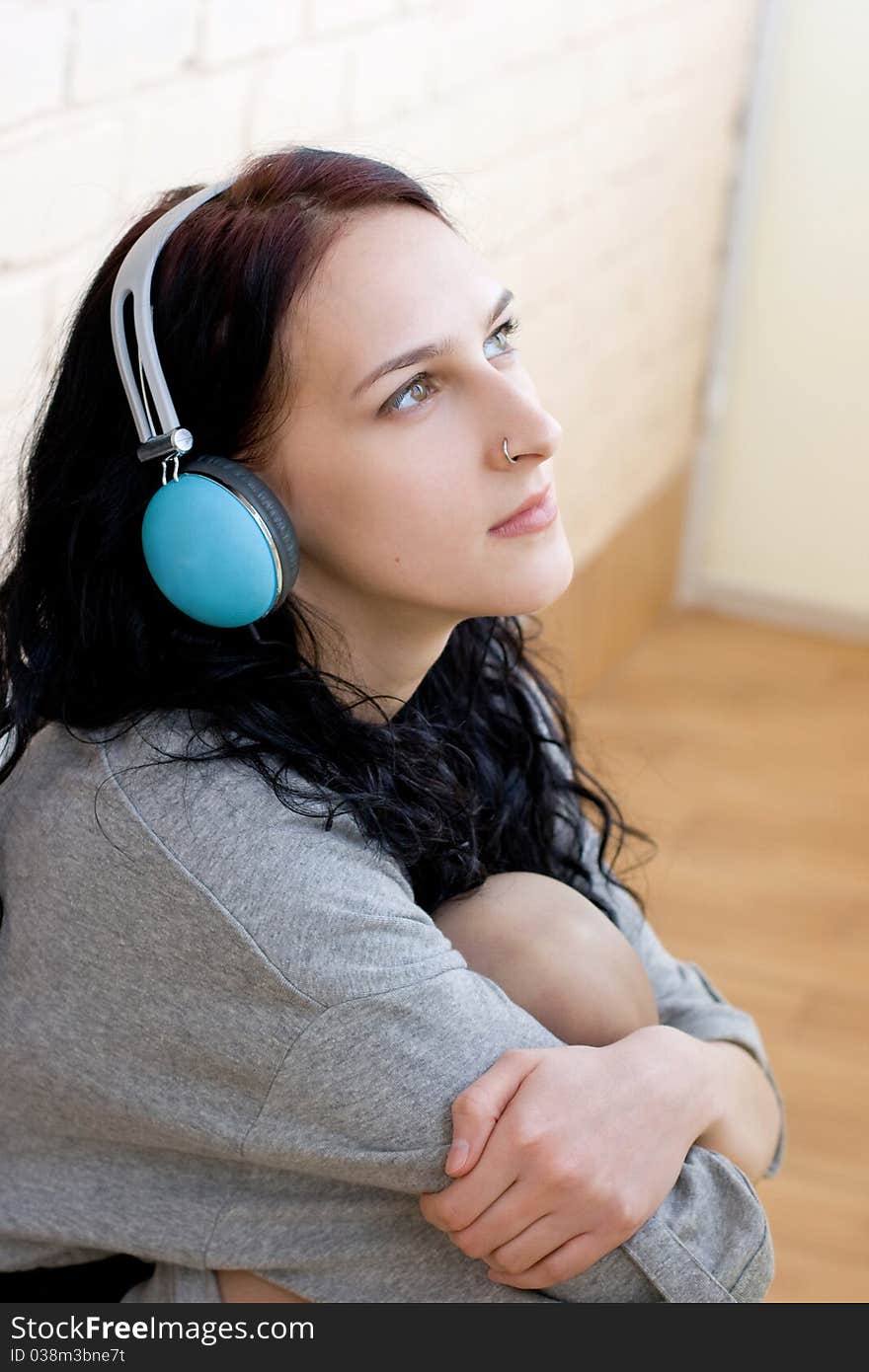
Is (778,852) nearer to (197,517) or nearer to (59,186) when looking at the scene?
(59,186)

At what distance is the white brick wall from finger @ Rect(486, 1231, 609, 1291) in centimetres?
78

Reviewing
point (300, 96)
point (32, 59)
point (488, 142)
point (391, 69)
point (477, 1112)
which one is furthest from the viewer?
point (488, 142)

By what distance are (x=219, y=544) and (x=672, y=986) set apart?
662mm

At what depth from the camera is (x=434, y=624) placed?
3.80 ft

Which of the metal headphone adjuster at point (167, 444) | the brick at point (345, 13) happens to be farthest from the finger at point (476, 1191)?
the brick at point (345, 13)

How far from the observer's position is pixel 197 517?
970 millimetres

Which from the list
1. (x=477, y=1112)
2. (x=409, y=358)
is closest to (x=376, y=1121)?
(x=477, y=1112)

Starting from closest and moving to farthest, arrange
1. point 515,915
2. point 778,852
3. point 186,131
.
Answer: point 515,915, point 186,131, point 778,852

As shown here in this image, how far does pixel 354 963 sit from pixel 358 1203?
0.61ft

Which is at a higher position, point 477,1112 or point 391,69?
point 391,69

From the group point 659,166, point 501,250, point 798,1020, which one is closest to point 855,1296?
point 798,1020

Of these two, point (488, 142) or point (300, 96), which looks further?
point (488, 142)

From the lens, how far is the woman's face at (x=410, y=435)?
40.8 inches

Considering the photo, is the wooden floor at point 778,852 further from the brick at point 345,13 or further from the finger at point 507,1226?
the brick at point 345,13
